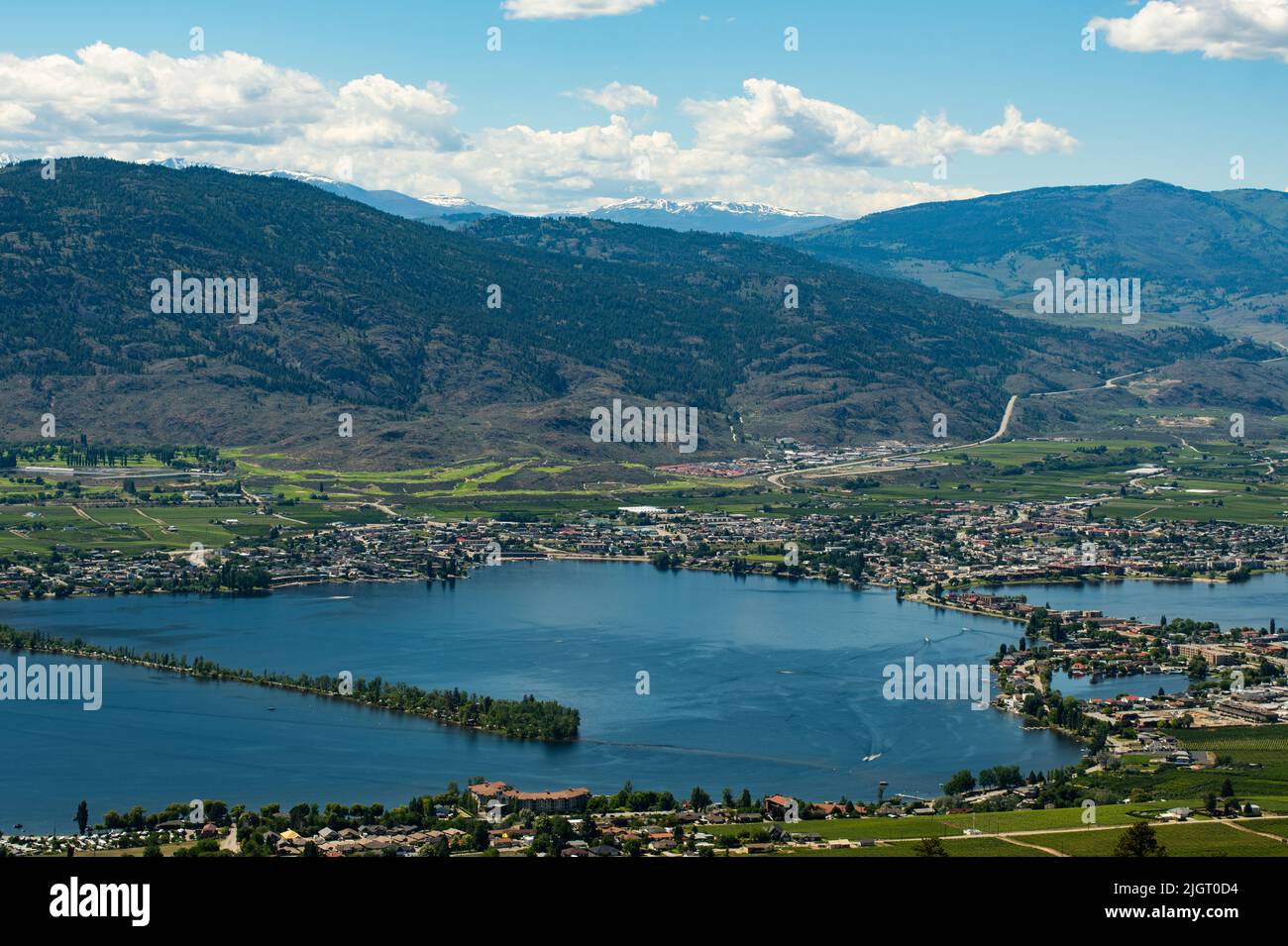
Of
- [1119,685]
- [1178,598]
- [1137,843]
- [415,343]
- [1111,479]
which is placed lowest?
[1119,685]

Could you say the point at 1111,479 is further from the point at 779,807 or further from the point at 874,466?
the point at 779,807

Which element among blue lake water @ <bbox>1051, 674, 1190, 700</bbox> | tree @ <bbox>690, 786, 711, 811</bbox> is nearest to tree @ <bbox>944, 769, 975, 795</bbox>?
tree @ <bbox>690, 786, 711, 811</bbox>

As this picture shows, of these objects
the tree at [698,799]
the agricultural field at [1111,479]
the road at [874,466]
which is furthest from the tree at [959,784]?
the road at [874,466]

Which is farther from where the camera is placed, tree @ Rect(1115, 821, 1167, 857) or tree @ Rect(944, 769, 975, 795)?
tree @ Rect(944, 769, 975, 795)

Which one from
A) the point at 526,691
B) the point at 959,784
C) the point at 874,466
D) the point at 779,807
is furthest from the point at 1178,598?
the point at 874,466

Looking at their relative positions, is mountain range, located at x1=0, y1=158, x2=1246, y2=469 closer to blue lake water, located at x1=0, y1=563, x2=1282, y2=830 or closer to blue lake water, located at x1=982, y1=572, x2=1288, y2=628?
blue lake water, located at x1=0, y1=563, x2=1282, y2=830

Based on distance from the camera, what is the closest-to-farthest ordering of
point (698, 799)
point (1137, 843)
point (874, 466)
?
point (1137, 843)
point (698, 799)
point (874, 466)

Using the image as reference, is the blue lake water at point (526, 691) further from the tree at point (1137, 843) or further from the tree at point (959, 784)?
the tree at point (1137, 843)
